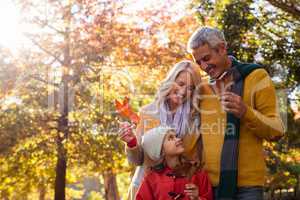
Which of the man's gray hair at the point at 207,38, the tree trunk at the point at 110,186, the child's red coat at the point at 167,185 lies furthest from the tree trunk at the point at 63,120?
the man's gray hair at the point at 207,38

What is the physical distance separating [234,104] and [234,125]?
0.23m

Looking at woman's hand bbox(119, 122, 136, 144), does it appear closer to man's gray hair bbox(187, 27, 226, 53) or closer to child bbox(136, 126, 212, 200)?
child bbox(136, 126, 212, 200)

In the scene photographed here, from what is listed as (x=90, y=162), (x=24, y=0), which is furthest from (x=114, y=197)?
(x=24, y=0)

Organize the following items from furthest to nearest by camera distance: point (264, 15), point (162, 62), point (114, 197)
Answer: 1. point (114, 197)
2. point (162, 62)
3. point (264, 15)

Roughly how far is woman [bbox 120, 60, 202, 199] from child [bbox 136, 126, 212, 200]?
0.05m

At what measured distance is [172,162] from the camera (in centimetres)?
283

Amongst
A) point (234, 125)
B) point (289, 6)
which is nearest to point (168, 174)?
point (234, 125)

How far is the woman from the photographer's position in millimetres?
2826

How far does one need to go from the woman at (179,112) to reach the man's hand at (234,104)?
1.32ft

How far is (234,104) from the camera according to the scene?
7.89 feet

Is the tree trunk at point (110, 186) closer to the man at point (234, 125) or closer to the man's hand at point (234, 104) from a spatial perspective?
the man at point (234, 125)

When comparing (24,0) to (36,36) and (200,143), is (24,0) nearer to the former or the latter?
(36,36)

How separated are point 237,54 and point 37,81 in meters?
5.11

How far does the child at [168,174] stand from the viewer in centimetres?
265
